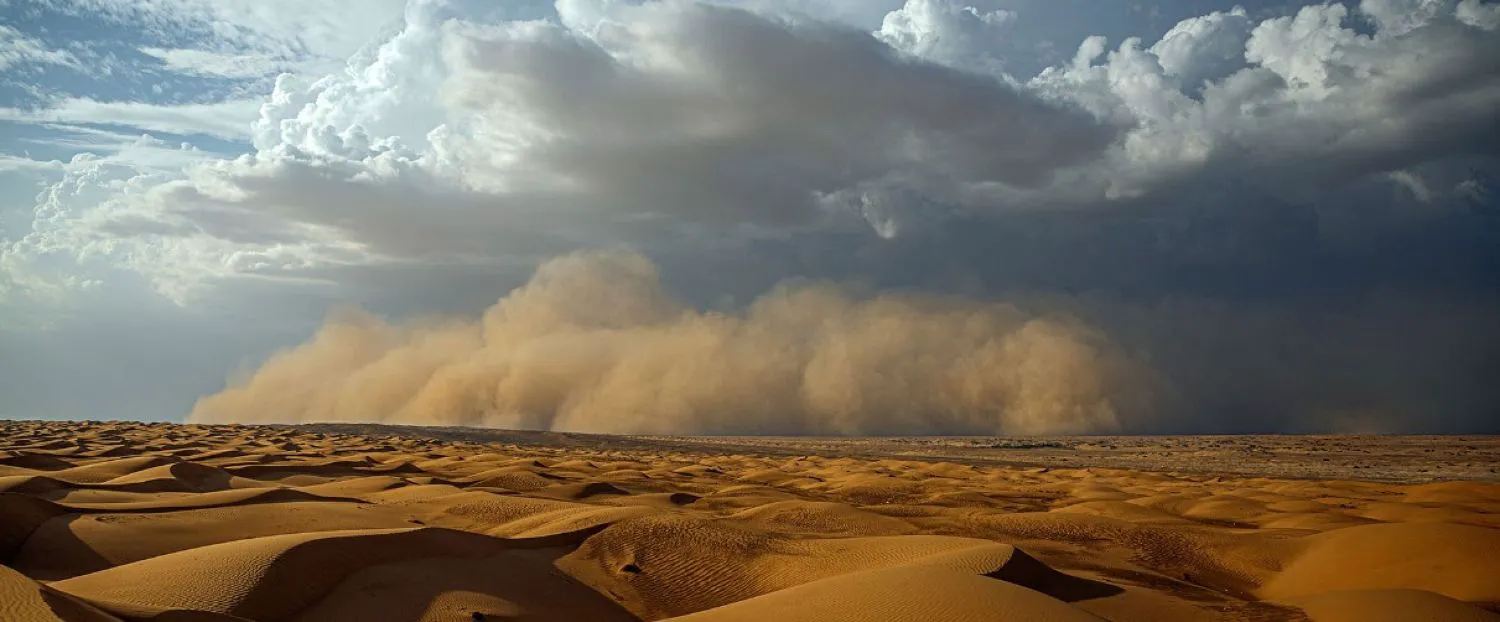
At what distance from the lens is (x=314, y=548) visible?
18.2 feet

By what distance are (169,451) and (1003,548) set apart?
55.2 feet

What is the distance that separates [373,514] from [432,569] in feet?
9.28

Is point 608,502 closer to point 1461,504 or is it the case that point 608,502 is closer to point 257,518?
point 257,518

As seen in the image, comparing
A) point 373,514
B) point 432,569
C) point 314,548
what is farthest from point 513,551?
point 373,514

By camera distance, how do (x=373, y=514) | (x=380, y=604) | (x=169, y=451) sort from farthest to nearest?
(x=169, y=451) < (x=373, y=514) < (x=380, y=604)

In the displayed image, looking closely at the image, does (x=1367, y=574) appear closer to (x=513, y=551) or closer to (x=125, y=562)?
(x=513, y=551)

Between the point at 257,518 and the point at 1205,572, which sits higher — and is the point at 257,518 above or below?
above

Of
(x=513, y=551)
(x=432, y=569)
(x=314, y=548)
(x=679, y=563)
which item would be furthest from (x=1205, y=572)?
(x=314, y=548)

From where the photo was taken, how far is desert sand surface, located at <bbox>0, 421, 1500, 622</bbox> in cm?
474

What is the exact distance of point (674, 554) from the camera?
6832mm

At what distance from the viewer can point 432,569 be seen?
5.86 metres

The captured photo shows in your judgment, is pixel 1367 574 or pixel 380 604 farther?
pixel 1367 574

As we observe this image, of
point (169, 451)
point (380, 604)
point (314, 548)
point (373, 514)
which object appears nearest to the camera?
point (380, 604)

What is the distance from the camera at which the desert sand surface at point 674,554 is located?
474cm
